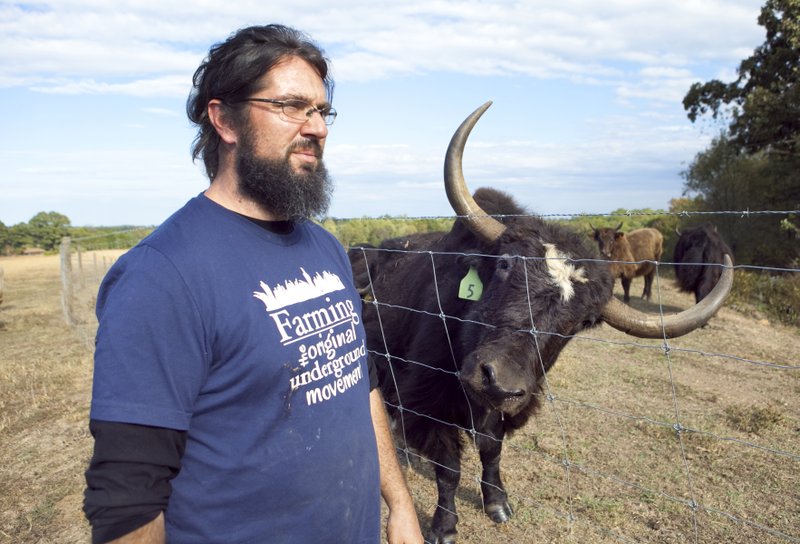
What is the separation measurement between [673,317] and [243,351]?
8.66ft

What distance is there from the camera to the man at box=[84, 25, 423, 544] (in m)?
1.36

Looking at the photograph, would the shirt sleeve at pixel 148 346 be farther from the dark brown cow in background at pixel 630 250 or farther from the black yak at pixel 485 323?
the dark brown cow in background at pixel 630 250

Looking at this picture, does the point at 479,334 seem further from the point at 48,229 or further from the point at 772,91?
the point at 48,229

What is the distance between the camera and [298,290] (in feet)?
5.82

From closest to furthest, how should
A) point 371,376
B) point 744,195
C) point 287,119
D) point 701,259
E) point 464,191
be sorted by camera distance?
point 287,119 → point 371,376 → point 464,191 → point 701,259 → point 744,195

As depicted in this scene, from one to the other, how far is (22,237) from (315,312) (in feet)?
145

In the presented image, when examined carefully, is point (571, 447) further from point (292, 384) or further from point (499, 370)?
point (292, 384)

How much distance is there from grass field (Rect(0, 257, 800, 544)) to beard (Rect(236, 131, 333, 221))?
1551 mm

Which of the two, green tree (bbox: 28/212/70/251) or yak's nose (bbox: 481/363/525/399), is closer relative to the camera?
yak's nose (bbox: 481/363/525/399)

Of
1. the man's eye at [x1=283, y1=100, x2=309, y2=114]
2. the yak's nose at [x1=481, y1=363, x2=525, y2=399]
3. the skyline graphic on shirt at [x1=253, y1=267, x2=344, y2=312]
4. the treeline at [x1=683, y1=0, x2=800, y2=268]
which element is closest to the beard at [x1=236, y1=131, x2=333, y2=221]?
the man's eye at [x1=283, y1=100, x2=309, y2=114]

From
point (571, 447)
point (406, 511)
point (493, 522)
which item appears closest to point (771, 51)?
point (571, 447)

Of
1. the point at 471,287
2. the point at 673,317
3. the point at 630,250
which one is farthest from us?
the point at 630,250

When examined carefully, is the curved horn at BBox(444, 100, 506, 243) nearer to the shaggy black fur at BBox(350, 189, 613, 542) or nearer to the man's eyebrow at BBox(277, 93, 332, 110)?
the shaggy black fur at BBox(350, 189, 613, 542)

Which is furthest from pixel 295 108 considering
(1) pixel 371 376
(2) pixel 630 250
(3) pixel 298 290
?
(2) pixel 630 250
